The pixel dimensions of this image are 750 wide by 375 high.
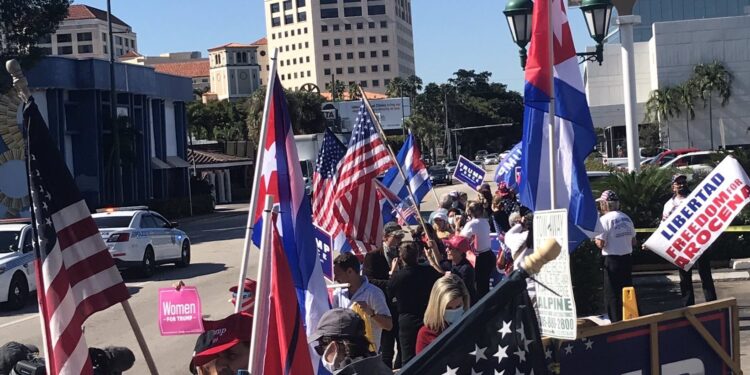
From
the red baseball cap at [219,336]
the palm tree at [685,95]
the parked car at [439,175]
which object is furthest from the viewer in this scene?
the palm tree at [685,95]

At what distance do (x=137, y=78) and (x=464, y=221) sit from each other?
39.1 meters

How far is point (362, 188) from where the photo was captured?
13.2 meters

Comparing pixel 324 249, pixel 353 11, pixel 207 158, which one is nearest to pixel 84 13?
pixel 353 11

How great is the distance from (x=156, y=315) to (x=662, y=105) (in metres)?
62.3

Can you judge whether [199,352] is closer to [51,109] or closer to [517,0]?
[517,0]

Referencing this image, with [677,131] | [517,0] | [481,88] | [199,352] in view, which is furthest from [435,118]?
[199,352]

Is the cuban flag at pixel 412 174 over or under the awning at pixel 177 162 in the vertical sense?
under

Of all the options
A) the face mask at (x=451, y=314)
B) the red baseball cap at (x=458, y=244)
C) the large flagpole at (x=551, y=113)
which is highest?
the large flagpole at (x=551, y=113)

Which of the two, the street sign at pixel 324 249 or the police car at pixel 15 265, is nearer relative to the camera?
the street sign at pixel 324 249

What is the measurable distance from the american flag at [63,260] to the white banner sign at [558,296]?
2157mm

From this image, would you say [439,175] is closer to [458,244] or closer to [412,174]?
[412,174]

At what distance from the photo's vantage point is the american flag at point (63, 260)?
524cm

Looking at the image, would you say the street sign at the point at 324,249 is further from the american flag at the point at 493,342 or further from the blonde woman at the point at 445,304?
the american flag at the point at 493,342

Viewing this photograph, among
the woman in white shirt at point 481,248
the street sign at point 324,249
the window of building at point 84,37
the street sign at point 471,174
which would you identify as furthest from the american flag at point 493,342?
the window of building at point 84,37
